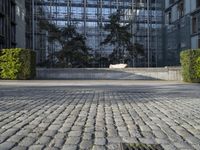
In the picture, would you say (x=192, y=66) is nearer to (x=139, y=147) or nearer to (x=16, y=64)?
(x=16, y=64)

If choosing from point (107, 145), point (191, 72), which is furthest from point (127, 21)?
point (107, 145)

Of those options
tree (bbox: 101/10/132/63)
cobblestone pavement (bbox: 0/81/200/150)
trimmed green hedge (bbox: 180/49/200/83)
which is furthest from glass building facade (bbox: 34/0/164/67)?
cobblestone pavement (bbox: 0/81/200/150)

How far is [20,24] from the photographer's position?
51.4m

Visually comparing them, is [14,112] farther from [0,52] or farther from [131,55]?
[131,55]

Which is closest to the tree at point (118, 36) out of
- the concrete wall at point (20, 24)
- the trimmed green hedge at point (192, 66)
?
the concrete wall at point (20, 24)

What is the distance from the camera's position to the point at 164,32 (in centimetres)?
5806

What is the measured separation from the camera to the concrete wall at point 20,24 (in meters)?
49.7

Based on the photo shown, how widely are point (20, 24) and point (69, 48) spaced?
14.1 meters

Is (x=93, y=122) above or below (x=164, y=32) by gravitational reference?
below

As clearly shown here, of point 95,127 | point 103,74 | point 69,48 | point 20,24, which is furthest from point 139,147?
point 20,24

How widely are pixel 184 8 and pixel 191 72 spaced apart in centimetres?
2899

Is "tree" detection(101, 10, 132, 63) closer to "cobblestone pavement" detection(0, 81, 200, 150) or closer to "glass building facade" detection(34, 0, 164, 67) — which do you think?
"glass building facade" detection(34, 0, 164, 67)

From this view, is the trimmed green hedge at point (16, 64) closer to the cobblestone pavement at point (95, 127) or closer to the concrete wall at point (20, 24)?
the cobblestone pavement at point (95, 127)

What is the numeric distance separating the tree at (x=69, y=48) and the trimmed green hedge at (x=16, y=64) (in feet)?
46.0
